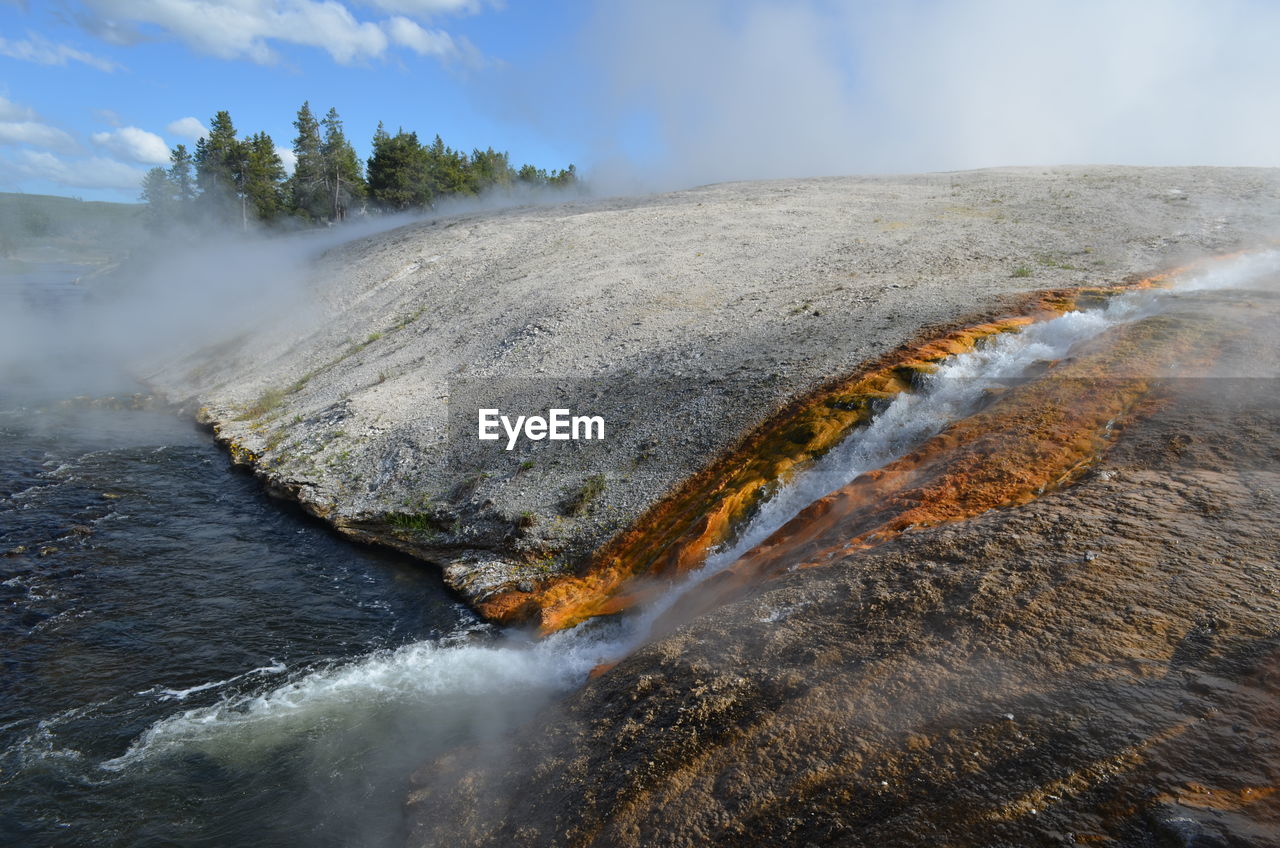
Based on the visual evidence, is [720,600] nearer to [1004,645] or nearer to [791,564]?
[791,564]

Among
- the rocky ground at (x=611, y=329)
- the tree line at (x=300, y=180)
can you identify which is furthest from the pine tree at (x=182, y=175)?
the rocky ground at (x=611, y=329)

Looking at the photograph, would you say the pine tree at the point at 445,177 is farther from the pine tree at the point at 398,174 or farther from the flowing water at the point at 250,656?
the flowing water at the point at 250,656

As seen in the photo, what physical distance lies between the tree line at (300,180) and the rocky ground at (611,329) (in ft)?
88.1

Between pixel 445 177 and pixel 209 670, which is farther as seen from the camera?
pixel 445 177

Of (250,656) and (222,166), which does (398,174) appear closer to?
(222,166)

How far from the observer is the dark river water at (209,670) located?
816cm

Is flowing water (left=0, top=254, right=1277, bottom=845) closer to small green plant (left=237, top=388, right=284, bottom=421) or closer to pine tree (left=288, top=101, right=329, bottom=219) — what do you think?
small green plant (left=237, top=388, right=284, bottom=421)

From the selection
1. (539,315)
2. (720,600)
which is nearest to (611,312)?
(539,315)

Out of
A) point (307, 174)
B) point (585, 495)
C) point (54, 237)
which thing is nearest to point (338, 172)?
point (307, 174)

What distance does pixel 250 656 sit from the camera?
1110 centimetres

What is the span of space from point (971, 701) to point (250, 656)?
998cm

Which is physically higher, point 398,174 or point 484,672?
point 398,174

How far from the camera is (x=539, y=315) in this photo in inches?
886

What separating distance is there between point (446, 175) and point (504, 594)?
56.7 m
